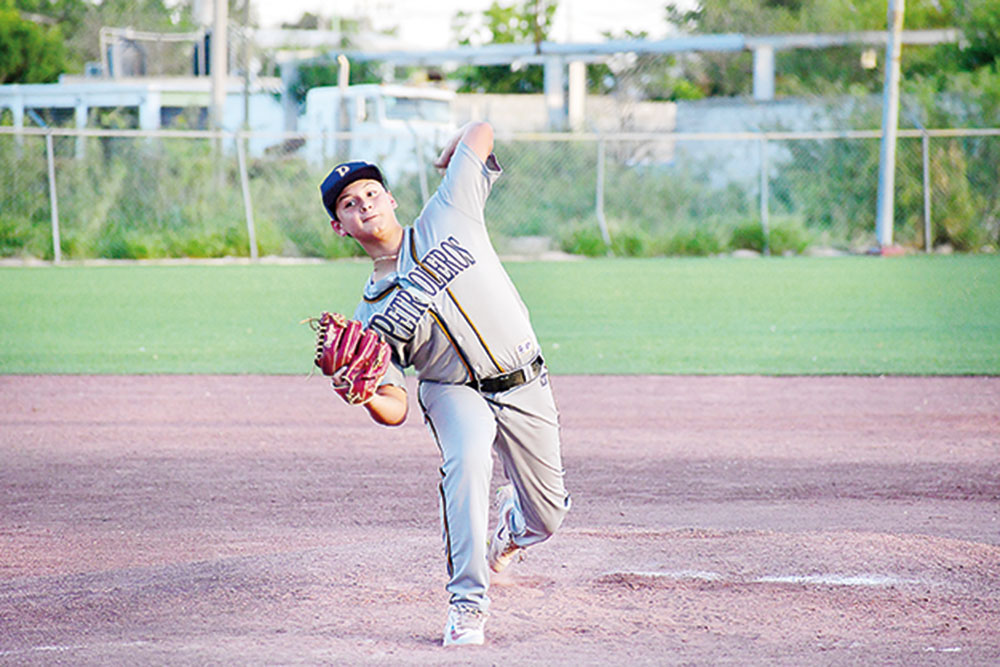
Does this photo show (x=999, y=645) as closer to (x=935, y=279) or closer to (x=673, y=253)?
(x=935, y=279)

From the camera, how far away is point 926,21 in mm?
47406

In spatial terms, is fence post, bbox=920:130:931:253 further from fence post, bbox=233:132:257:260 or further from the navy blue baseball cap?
the navy blue baseball cap

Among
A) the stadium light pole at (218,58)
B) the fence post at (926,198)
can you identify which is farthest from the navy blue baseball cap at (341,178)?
the stadium light pole at (218,58)

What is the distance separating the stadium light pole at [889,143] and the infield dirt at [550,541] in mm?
13438

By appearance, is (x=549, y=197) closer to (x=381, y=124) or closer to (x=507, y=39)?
(x=381, y=124)

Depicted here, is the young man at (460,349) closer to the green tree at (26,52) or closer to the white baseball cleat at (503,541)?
the white baseball cleat at (503,541)

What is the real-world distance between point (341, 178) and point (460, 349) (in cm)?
66

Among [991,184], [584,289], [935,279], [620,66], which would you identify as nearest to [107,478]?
[584,289]

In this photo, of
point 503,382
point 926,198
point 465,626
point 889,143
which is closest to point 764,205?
point 889,143

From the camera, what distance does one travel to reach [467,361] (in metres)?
4.08

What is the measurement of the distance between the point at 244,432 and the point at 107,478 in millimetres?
1373

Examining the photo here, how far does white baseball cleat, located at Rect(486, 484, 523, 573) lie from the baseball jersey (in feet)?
2.00

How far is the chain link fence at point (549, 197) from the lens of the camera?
72.3ft

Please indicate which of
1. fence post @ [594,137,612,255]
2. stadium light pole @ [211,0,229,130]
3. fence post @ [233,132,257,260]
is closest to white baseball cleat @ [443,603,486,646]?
fence post @ [233,132,257,260]
